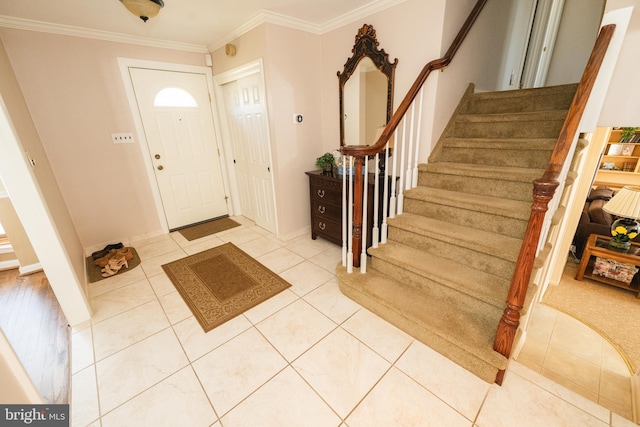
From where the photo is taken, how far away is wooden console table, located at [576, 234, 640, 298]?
2.44m

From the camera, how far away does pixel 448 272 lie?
1737mm

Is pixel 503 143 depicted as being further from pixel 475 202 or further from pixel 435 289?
pixel 435 289

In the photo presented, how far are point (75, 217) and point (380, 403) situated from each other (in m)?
3.60

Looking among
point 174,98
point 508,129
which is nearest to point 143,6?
point 174,98

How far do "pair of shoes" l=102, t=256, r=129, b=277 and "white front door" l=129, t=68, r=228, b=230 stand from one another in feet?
3.04

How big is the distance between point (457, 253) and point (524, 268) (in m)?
0.57

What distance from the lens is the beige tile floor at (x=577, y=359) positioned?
1.50m

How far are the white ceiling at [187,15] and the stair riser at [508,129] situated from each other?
130 centimetres

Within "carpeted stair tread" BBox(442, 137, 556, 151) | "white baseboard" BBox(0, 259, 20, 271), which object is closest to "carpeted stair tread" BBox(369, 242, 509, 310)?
"carpeted stair tread" BBox(442, 137, 556, 151)

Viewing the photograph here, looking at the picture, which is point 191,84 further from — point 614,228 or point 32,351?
point 614,228

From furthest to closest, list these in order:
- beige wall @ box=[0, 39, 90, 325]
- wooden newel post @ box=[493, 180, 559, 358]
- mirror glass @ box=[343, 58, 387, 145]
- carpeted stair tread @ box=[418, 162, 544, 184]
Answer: mirror glass @ box=[343, 58, 387, 145] < carpeted stair tread @ box=[418, 162, 544, 184] < beige wall @ box=[0, 39, 90, 325] < wooden newel post @ box=[493, 180, 559, 358]

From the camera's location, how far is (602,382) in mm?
1594

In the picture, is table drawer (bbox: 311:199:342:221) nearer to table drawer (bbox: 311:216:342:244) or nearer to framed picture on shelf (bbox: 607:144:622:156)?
table drawer (bbox: 311:216:342:244)

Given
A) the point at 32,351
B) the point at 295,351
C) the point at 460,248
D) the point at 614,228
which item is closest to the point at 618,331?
the point at 614,228
